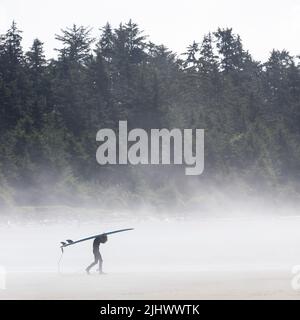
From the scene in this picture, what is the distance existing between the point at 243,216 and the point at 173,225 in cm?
2070

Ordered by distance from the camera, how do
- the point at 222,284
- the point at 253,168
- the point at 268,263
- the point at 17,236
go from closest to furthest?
the point at 222,284 → the point at 268,263 → the point at 17,236 → the point at 253,168

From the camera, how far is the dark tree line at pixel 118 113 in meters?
84.8

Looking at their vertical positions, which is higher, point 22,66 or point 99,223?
point 22,66

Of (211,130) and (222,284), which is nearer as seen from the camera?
(222,284)

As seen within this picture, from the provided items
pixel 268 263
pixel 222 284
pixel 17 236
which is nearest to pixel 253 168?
pixel 17 236

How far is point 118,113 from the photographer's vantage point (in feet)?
325

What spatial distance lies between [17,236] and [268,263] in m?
26.6

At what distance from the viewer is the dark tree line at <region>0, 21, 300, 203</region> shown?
84.8 meters

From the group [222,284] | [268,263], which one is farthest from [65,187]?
[222,284]

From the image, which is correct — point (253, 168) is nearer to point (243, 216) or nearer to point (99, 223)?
point (243, 216)

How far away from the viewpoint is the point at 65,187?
80.7 meters
